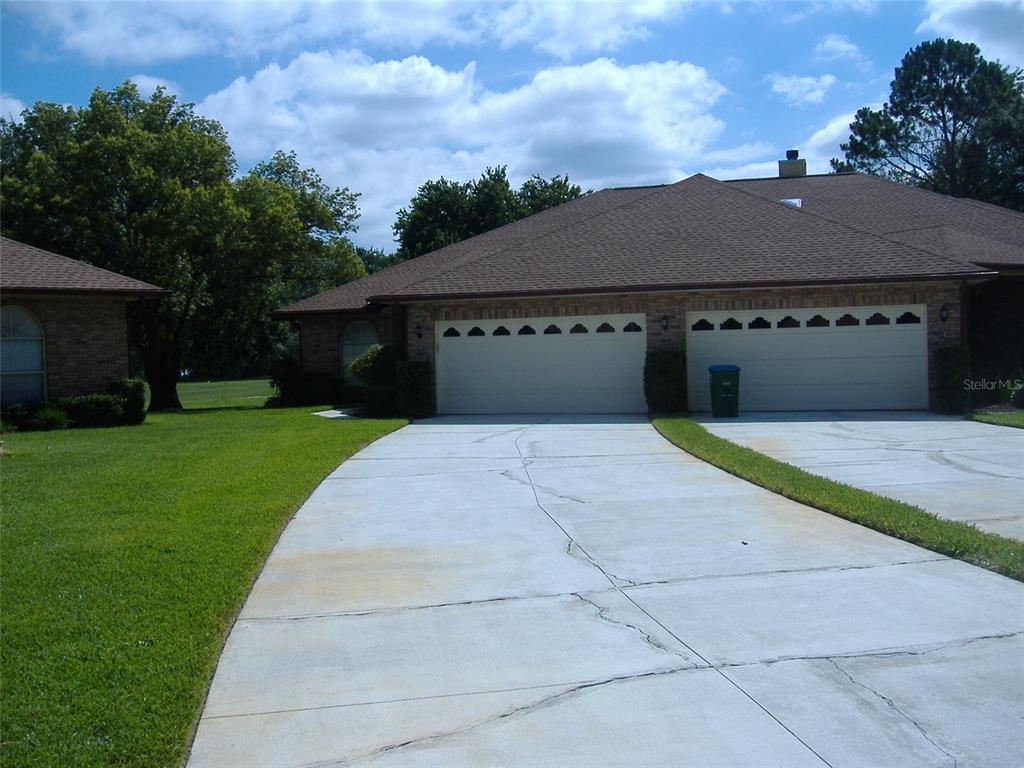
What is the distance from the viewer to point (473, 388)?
20.6 metres

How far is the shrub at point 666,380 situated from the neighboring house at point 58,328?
11.9m

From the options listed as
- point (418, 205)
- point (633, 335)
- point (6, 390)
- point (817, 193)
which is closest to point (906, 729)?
point (633, 335)

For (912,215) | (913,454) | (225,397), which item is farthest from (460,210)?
(913,454)

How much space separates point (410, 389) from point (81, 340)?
8073 millimetres

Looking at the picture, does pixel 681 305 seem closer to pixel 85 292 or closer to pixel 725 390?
pixel 725 390

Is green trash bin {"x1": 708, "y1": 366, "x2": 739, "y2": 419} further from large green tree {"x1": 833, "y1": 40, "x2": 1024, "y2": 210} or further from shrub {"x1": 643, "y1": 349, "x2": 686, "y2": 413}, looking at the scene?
large green tree {"x1": 833, "y1": 40, "x2": 1024, "y2": 210}

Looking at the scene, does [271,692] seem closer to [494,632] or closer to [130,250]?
[494,632]

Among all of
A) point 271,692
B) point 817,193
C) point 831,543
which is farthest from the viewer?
point 817,193

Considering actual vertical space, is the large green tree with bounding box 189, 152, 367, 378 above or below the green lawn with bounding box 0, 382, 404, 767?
above

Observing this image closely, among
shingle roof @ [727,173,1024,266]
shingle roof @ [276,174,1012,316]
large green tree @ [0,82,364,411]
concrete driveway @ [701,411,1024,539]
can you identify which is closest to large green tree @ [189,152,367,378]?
large green tree @ [0,82,364,411]

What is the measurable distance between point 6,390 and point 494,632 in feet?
61.7

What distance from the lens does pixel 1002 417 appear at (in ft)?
54.0

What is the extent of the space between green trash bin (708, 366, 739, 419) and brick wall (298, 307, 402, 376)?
11.5 meters

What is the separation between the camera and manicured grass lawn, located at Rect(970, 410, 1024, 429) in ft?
51.1
